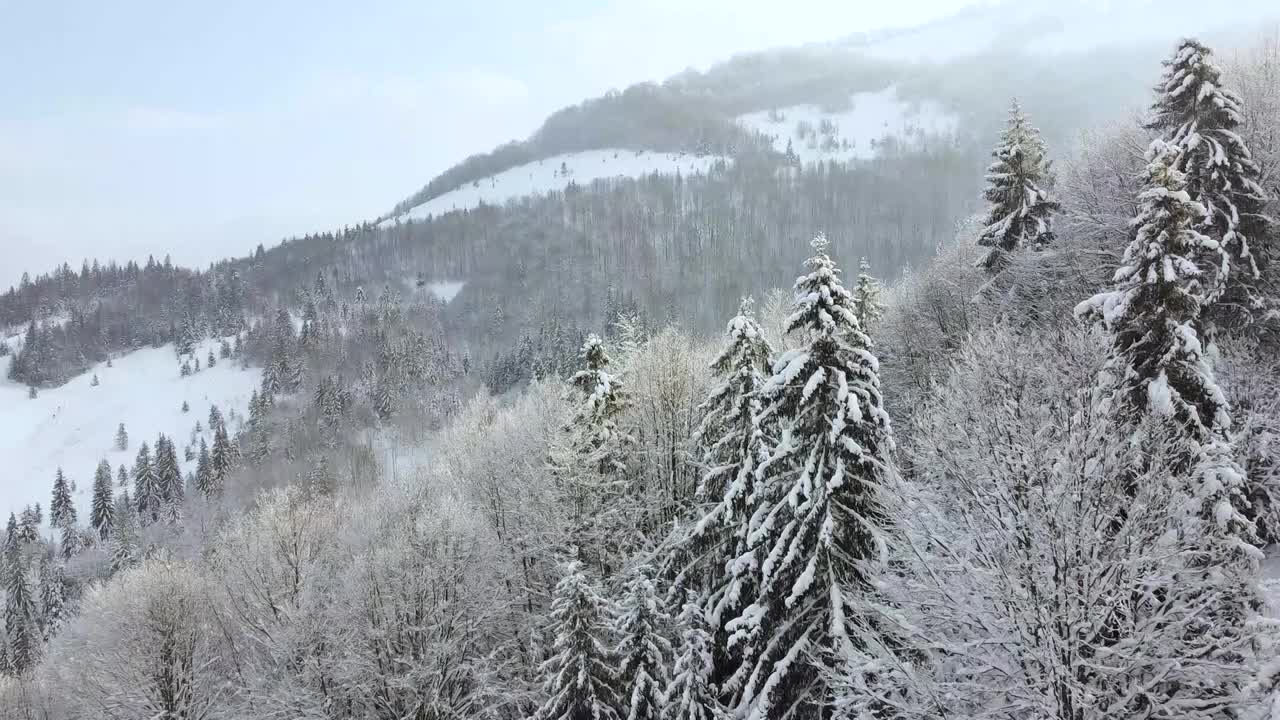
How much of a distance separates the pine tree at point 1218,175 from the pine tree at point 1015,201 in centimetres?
672

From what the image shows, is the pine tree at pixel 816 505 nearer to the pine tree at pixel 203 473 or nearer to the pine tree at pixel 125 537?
the pine tree at pixel 125 537

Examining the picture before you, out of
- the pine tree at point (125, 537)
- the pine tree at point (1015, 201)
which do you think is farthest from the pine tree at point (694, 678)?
the pine tree at point (125, 537)

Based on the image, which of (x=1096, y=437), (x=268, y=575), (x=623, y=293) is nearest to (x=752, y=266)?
(x=623, y=293)

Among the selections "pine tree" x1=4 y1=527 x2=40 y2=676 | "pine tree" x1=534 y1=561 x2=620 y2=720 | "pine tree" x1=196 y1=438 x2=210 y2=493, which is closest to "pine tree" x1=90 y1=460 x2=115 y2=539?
"pine tree" x1=196 y1=438 x2=210 y2=493

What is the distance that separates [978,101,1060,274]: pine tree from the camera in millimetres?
26406

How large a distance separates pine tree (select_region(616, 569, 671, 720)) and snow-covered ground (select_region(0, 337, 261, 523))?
144849mm

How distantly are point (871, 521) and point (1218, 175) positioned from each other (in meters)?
14.6

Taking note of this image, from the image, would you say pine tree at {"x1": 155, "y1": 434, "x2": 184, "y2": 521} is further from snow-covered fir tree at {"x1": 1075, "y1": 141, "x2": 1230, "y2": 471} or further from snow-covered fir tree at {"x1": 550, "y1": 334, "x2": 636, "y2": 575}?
snow-covered fir tree at {"x1": 1075, "y1": 141, "x2": 1230, "y2": 471}

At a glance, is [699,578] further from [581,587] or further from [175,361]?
[175,361]

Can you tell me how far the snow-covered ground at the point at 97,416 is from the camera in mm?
135875

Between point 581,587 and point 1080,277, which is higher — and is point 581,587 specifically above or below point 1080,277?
below

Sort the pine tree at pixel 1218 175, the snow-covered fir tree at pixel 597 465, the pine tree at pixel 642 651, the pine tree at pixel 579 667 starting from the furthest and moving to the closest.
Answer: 1. the snow-covered fir tree at pixel 597 465
2. the pine tree at pixel 579 667
3. the pine tree at pixel 642 651
4. the pine tree at pixel 1218 175

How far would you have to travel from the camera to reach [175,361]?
173 m

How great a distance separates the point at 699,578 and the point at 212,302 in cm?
21418
